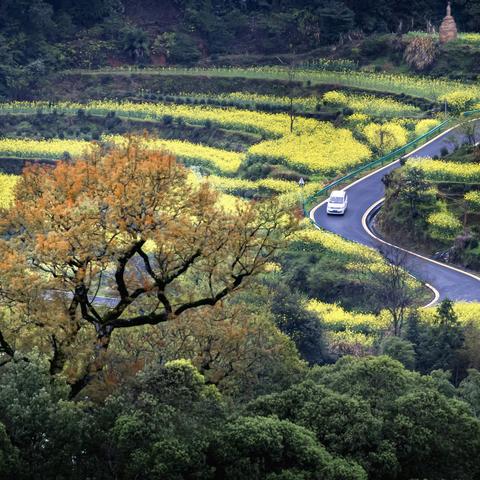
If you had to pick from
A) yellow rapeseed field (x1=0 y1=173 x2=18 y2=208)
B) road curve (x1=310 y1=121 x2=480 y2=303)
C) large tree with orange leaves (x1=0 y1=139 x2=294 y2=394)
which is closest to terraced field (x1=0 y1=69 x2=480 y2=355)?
yellow rapeseed field (x1=0 y1=173 x2=18 y2=208)

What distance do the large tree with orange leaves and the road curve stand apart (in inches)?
856

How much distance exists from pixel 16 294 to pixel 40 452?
12.5ft

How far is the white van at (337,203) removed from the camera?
67.7 metres

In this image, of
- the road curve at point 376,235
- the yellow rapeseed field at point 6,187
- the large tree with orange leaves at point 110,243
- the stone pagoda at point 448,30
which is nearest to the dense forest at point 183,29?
the stone pagoda at point 448,30

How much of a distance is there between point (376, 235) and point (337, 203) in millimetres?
3211

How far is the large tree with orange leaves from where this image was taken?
3528 centimetres

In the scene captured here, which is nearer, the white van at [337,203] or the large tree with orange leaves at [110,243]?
the large tree with orange leaves at [110,243]

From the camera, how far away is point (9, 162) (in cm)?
8006

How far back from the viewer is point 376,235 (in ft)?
214

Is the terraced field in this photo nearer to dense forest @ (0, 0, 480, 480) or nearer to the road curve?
dense forest @ (0, 0, 480, 480)

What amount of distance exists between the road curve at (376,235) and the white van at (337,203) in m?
0.25

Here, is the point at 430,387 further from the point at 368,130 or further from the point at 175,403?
the point at 368,130

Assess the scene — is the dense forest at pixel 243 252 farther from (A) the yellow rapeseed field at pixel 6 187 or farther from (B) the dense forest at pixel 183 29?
(A) the yellow rapeseed field at pixel 6 187

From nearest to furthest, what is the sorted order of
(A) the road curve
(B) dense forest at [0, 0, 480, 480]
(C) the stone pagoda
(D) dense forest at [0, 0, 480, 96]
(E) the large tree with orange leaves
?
(B) dense forest at [0, 0, 480, 480]
(E) the large tree with orange leaves
(A) the road curve
(C) the stone pagoda
(D) dense forest at [0, 0, 480, 96]
